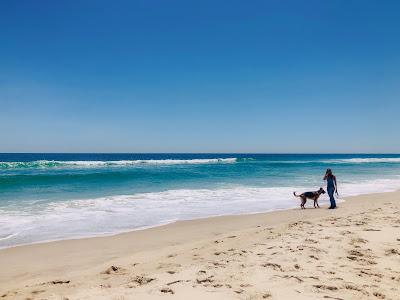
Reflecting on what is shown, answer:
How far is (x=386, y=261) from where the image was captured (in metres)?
5.28

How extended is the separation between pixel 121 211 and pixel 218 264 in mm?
6978

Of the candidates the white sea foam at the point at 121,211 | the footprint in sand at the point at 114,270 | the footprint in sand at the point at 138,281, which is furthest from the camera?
the white sea foam at the point at 121,211

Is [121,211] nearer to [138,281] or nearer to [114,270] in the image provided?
[114,270]

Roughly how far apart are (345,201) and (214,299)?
1193 cm

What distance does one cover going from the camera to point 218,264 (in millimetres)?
5277

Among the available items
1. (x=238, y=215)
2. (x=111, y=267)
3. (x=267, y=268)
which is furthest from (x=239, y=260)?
(x=238, y=215)

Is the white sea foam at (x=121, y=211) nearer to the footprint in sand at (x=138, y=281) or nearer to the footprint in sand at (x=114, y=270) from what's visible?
the footprint in sand at (x=114, y=270)

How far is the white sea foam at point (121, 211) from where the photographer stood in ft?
28.8

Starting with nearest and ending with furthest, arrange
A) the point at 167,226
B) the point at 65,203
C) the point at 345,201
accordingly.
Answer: the point at 167,226 < the point at 65,203 < the point at 345,201

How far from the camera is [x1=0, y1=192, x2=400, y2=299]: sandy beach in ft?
13.9

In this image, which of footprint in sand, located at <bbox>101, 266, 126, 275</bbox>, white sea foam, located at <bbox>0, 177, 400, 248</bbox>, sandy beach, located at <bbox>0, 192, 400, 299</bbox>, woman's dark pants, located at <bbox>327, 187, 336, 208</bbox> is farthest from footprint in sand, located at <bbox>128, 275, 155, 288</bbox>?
woman's dark pants, located at <bbox>327, 187, 336, 208</bbox>

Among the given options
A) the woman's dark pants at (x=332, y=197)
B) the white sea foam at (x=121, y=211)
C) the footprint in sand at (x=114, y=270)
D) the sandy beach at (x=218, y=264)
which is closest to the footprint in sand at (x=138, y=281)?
the sandy beach at (x=218, y=264)

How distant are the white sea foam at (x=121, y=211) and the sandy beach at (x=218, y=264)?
3.43 ft

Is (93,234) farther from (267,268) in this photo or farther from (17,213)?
(267,268)
